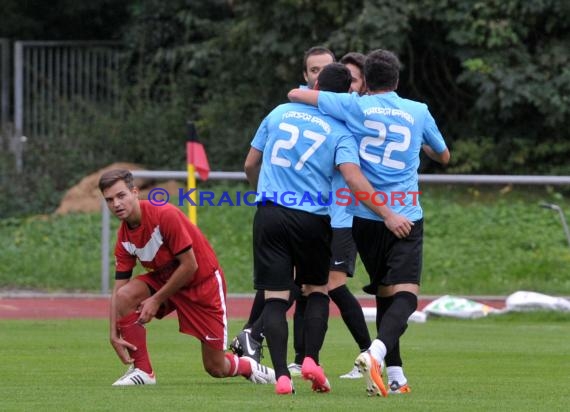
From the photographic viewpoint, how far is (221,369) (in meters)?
8.57

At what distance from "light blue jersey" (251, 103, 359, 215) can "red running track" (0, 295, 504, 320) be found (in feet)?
25.0

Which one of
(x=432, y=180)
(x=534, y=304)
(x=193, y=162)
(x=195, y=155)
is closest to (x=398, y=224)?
(x=534, y=304)

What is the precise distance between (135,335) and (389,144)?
201cm

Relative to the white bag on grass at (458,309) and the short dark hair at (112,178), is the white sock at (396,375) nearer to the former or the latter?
the short dark hair at (112,178)

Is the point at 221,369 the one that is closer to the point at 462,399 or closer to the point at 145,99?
the point at 462,399

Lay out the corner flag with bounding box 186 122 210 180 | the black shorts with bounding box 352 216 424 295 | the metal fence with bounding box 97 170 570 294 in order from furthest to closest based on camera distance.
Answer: the metal fence with bounding box 97 170 570 294 → the corner flag with bounding box 186 122 210 180 → the black shorts with bounding box 352 216 424 295

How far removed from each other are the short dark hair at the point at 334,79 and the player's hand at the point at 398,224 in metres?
0.82

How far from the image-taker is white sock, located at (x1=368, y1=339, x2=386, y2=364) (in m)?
7.27

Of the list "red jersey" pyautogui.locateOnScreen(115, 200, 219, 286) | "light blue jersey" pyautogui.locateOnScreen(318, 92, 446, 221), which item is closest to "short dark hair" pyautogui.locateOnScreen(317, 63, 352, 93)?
"light blue jersey" pyautogui.locateOnScreen(318, 92, 446, 221)

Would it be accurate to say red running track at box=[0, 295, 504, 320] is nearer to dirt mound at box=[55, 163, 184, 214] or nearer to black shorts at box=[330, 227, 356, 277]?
dirt mound at box=[55, 163, 184, 214]

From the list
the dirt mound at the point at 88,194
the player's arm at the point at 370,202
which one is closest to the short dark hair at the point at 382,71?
the player's arm at the point at 370,202

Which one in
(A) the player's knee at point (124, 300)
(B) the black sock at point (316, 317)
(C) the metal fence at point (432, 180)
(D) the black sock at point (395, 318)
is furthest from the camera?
(C) the metal fence at point (432, 180)

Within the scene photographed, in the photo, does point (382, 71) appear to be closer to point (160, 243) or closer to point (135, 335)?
Result: point (160, 243)

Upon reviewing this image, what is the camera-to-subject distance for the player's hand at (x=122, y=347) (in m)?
8.29
